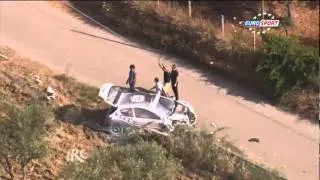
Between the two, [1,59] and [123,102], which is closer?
[123,102]

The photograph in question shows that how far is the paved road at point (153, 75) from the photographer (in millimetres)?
26875

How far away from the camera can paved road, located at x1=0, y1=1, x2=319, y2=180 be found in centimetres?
2688

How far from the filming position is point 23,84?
2762 cm

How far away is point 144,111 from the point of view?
1025 inches

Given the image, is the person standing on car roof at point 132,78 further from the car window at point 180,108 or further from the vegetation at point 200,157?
the vegetation at point 200,157

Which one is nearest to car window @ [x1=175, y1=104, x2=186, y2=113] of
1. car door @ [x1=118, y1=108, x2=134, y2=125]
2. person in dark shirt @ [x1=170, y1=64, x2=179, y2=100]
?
person in dark shirt @ [x1=170, y1=64, x2=179, y2=100]

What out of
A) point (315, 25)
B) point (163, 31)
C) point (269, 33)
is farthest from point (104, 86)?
point (315, 25)

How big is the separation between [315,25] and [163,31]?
6.84 metres

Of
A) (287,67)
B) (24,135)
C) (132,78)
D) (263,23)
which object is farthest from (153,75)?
(24,135)

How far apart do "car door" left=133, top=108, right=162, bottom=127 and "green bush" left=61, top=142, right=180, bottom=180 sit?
492 centimetres

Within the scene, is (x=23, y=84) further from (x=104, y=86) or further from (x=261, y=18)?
(x=261, y=18)

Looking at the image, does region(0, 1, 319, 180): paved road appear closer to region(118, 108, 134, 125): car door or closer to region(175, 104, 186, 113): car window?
region(175, 104, 186, 113): car window

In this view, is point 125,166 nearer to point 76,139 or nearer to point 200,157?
point 200,157

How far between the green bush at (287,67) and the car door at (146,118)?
5.40 m
